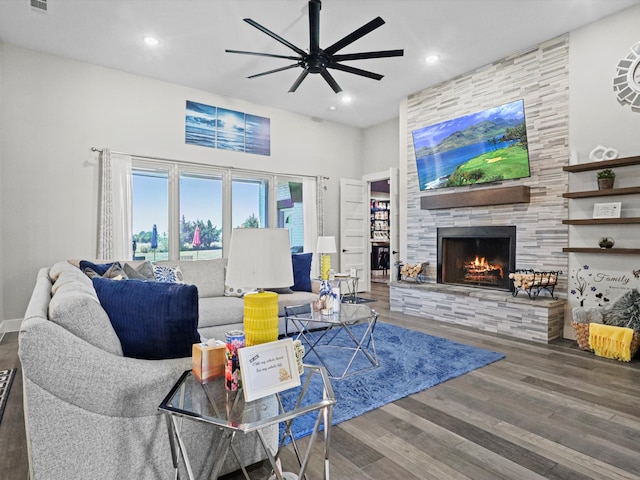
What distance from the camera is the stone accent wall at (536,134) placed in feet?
13.7

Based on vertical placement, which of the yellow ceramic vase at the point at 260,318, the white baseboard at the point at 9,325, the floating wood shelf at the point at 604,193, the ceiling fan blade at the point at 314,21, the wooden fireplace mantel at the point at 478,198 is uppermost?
the ceiling fan blade at the point at 314,21

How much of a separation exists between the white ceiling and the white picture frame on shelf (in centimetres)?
194

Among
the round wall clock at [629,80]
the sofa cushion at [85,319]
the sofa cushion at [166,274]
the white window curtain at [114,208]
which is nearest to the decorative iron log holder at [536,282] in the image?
the round wall clock at [629,80]

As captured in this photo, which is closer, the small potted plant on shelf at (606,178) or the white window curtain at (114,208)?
the small potted plant on shelf at (606,178)

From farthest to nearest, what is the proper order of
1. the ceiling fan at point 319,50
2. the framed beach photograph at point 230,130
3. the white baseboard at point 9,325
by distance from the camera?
the framed beach photograph at point 230,130
the white baseboard at point 9,325
the ceiling fan at point 319,50

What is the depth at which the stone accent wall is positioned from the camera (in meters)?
4.18

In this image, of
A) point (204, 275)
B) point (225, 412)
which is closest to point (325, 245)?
point (204, 275)

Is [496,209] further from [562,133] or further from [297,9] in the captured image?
[297,9]

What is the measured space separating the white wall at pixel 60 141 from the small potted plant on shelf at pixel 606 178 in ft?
16.8

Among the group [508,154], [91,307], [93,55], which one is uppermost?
[93,55]

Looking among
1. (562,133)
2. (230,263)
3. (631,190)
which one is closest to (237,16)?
(230,263)

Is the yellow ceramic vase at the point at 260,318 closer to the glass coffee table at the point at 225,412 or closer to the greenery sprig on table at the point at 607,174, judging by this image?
the glass coffee table at the point at 225,412

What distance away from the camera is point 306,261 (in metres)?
4.61

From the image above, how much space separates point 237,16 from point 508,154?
3.55m
